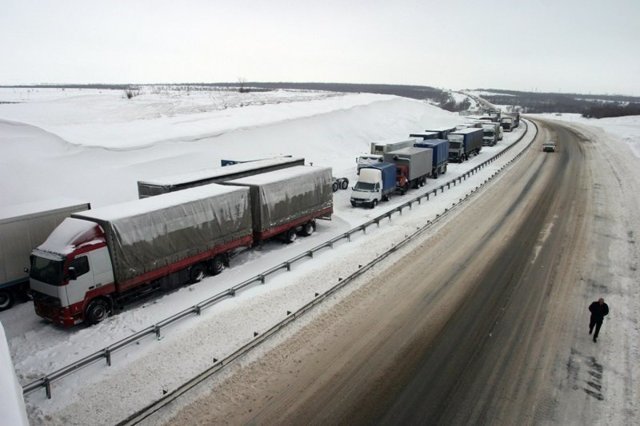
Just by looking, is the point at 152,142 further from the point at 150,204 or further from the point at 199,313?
the point at 199,313

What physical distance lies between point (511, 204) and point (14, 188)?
34248 mm

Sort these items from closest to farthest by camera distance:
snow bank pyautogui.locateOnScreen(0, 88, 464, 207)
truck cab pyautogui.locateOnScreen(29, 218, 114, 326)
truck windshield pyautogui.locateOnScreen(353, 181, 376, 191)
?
truck cab pyautogui.locateOnScreen(29, 218, 114, 326) → snow bank pyautogui.locateOnScreen(0, 88, 464, 207) → truck windshield pyautogui.locateOnScreen(353, 181, 376, 191)

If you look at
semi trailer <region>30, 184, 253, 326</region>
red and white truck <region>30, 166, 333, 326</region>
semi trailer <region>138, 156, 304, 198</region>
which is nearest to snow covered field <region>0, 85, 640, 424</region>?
semi trailer <region>30, 184, 253, 326</region>

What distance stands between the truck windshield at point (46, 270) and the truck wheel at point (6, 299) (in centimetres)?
310

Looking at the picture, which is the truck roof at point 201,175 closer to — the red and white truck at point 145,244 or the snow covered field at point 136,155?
the red and white truck at point 145,244

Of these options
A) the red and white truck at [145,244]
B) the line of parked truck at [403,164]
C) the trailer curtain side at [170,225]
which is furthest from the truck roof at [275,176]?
the line of parked truck at [403,164]

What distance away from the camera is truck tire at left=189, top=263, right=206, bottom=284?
1884 centimetres

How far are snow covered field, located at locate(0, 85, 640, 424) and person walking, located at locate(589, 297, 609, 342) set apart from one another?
9560mm

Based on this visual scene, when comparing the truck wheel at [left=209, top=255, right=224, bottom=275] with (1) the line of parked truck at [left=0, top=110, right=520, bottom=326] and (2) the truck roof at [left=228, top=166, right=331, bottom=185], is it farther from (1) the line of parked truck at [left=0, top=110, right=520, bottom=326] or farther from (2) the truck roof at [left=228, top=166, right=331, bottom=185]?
(2) the truck roof at [left=228, top=166, right=331, bottom=185]

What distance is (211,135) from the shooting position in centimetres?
4584

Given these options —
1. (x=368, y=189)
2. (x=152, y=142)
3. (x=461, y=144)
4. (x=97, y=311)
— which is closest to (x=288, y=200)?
(x=368, y=189)

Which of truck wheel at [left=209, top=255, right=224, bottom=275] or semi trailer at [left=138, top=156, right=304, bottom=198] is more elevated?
semi trailer at [left=138, top=156, right=304, bottom=198]

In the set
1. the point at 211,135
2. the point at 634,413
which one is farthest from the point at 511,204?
the point at 211,135

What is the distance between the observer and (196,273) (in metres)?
19.0
